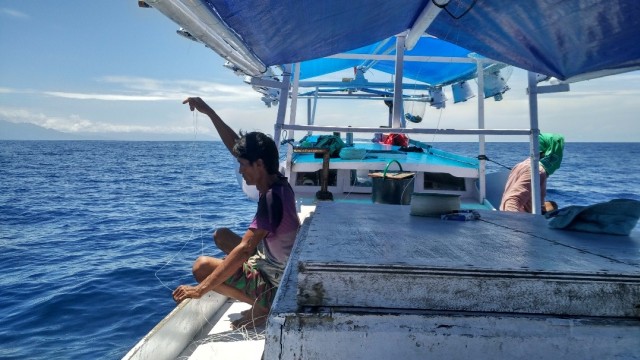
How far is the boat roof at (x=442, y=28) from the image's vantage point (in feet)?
10.4

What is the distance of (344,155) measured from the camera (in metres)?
7.36

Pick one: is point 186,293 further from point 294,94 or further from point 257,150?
point 294,94

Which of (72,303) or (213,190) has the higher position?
(213,190)

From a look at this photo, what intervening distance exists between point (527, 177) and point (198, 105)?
3414mm

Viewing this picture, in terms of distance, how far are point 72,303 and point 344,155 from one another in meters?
4.27

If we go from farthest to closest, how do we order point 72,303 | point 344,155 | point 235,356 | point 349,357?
point 344,155 → point 72,303 → point 235,356 → point 349,357

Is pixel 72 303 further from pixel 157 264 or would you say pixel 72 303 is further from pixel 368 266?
pixel 368 266

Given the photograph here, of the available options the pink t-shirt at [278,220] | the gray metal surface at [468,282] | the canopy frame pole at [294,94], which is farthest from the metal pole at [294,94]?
the gray metal surface at [468,282]

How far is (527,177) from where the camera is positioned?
17.2 ft

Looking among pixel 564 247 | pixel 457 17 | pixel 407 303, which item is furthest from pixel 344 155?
pixel 407 303

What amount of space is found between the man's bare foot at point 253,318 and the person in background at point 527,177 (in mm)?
2971

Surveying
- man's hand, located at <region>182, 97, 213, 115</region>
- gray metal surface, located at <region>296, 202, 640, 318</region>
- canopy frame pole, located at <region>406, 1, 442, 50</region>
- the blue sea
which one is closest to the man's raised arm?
man's hand, located at <region>182, 97, 213, 115</region>

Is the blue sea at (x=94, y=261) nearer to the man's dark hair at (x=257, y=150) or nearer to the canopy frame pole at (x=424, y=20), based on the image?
the man's dark hair at (x=257, y=150)

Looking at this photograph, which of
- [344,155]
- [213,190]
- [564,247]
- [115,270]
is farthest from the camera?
[213,190]
